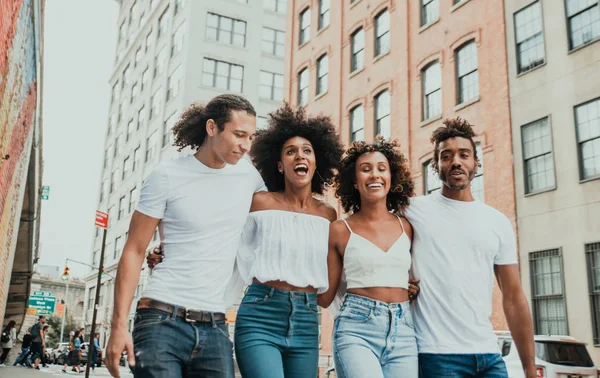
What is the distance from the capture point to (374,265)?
396 centimetres

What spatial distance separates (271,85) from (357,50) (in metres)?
19.1

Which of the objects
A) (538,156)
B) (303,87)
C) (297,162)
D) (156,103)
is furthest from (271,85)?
(297,162)

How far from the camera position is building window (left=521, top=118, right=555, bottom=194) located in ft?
54.5

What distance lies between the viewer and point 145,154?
48281 millimetres

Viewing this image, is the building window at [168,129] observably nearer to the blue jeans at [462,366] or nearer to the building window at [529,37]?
the building window at [529,37]

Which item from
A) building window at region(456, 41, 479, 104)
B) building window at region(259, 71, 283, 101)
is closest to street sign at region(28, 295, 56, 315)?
building window at region(259, 71, 283, 101)

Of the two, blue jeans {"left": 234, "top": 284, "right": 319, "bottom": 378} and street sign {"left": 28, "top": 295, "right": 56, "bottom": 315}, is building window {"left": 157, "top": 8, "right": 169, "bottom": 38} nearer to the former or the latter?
street sign {"left": 28, "top": 295, "right": 56, "bottom": 315}

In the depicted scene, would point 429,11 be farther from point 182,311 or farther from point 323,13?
point 182,311

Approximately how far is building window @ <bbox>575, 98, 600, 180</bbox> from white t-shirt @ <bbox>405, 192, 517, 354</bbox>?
12.5 m

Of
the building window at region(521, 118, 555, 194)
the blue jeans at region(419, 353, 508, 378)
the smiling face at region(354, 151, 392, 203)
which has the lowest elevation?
the blue jeans at region(419, 353, 508, 378)

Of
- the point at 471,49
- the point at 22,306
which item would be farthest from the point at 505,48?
the point at 22,306

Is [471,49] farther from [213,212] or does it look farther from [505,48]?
[213,212]

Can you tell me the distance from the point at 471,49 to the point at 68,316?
264 feet

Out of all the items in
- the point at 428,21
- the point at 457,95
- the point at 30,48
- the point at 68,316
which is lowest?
the point at 68,316
